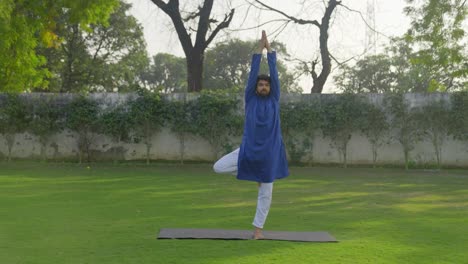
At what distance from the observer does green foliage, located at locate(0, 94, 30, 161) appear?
55.3ft

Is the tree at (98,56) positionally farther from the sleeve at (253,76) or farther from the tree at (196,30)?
the sleeve at (253,76)

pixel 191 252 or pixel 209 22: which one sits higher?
pixel 209 22

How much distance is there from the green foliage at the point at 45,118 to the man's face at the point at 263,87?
1225 centimetres

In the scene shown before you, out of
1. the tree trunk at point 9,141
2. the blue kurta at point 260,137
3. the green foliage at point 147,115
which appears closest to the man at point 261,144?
the blue kurta at point 260,137

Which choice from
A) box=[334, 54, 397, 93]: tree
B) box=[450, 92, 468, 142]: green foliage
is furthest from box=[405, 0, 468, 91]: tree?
box=[334, 54, 397, 93]: tree

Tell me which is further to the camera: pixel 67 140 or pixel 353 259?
pixel 67 140

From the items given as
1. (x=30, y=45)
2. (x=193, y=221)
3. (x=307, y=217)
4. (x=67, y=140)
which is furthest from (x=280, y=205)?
(x=30, y=45)

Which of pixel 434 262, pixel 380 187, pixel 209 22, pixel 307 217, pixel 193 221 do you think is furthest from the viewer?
pixel 209 22

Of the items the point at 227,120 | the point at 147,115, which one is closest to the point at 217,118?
the point at 227,120

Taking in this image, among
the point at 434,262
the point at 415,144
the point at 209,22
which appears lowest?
the point at 434,262

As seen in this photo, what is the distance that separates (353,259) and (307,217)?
2.45 meters

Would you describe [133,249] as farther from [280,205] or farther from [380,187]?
[380,187]

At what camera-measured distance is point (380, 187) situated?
37.2 ft

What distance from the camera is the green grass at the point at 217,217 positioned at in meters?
4.95
